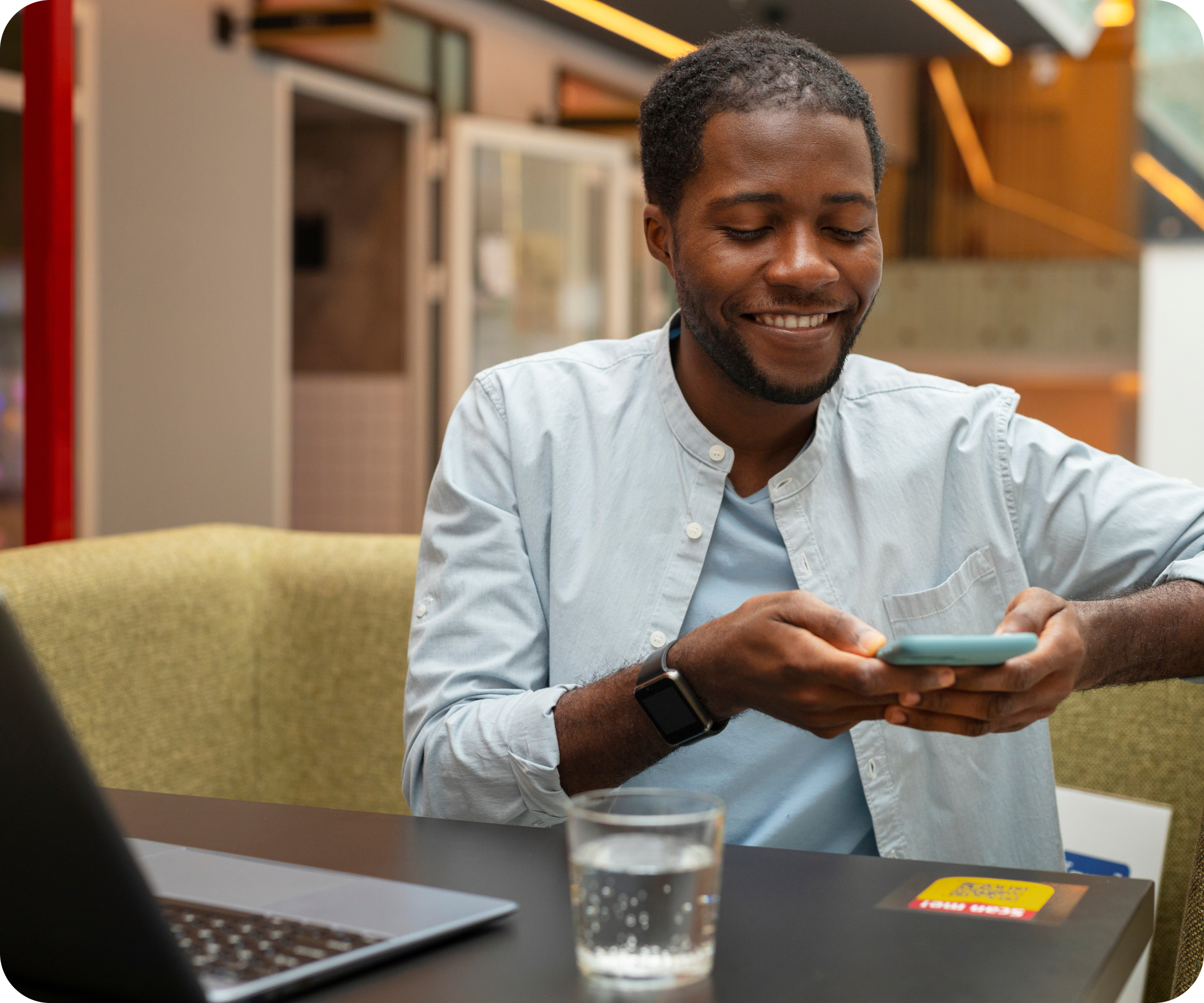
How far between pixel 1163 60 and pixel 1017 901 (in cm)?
360

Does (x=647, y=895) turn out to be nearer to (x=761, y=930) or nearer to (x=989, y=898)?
(x=761, y=930)

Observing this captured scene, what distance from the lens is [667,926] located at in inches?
24.2

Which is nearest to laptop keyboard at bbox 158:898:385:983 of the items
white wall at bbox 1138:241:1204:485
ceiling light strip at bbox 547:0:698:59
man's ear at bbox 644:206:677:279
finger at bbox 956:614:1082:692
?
finger at bbox 956:614:1082:692

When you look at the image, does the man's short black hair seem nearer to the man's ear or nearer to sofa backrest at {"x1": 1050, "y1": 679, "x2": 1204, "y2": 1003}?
the man's ear

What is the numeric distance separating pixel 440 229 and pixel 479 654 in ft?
16.8

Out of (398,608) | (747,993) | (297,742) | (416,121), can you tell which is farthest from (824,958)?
(416,121)

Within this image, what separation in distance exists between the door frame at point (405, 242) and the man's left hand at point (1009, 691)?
14.5ft

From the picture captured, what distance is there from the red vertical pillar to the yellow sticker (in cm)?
150

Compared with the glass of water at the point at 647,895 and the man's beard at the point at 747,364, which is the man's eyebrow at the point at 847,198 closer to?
the man's beard at the point at 747,364

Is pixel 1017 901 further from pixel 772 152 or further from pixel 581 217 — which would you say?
pixel 581 217

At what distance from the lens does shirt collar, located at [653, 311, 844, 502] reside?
1.29m

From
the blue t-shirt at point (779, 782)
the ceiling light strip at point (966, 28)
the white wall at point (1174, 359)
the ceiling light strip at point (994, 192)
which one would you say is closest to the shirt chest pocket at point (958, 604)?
the blue t-shirt at point (779, 782)

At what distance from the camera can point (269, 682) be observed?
6.15 ft

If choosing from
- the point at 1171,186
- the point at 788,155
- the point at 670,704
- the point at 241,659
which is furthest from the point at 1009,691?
the point at 1171,186
